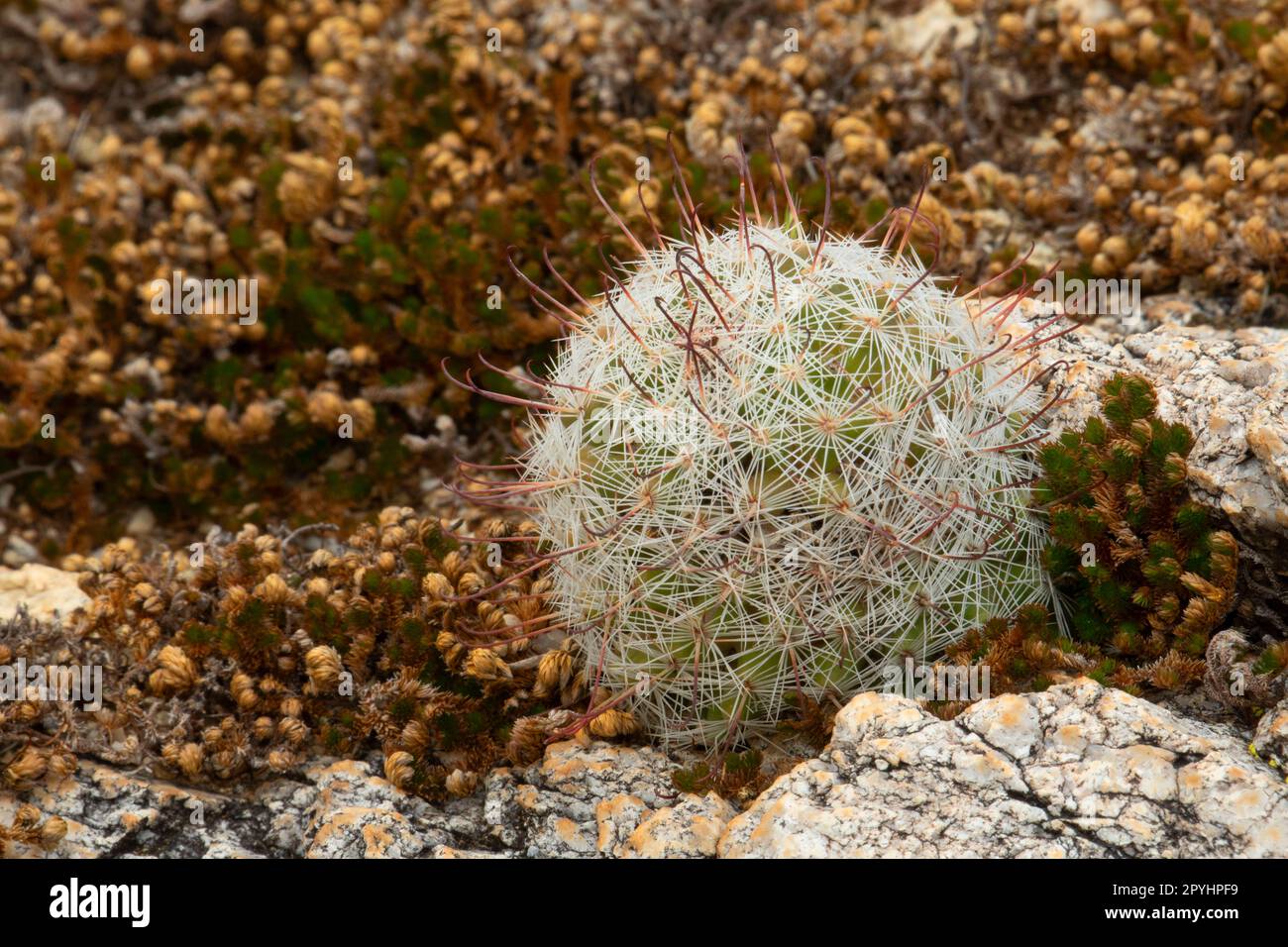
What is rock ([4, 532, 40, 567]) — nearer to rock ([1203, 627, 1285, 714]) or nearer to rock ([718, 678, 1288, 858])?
rock ([718, 678, 1288, 858])

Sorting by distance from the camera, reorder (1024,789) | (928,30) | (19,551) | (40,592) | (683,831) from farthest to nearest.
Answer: (928,30) → (19,551) → (40,592) → (683,831) → (1024,789)

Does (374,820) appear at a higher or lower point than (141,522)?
lower

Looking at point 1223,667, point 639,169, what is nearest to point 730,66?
point 639,169

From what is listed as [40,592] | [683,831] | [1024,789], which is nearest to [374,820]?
[683,831]

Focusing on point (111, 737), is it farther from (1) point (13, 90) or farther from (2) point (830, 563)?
(1) point (13, 90)

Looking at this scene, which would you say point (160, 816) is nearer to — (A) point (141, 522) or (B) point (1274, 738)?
(A) point (141, 522)

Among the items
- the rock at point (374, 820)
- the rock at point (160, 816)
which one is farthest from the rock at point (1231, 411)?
the rock at point (160, 816)

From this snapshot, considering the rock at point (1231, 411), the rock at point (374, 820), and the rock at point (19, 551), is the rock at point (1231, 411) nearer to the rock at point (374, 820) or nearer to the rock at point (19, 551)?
the rock at point (374, 820)
